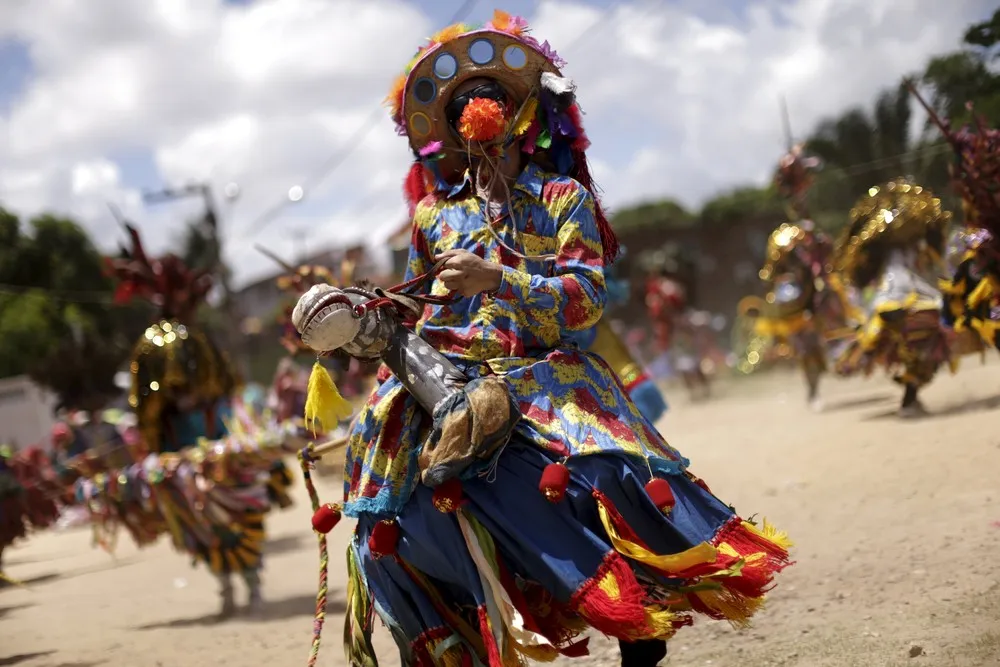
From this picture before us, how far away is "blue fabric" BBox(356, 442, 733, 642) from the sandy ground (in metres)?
1.11

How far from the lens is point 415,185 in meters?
3.76

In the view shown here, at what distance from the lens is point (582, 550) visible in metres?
2.96

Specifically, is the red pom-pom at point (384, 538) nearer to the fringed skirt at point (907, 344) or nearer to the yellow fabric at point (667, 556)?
the yellow fabric at point (667, 556)

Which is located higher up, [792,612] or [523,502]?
[523,502]

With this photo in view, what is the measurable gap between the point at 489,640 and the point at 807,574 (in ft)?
8.98

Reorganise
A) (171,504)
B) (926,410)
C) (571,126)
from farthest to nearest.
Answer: (926,410)
(171,504)
(571,126)

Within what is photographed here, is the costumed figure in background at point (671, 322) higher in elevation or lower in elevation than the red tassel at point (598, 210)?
lower

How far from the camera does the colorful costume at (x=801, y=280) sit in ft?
36.3

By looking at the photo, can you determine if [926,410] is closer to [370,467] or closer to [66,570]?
[370,467]

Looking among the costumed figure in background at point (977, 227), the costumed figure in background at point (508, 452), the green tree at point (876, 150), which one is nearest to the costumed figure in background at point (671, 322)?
the green tree at point (876, 150)

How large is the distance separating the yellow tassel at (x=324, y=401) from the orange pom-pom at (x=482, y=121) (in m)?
0.86

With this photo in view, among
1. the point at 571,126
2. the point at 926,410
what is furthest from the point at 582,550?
the point at 926,410

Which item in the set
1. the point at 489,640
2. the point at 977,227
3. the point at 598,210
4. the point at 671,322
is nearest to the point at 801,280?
the point at 977,227

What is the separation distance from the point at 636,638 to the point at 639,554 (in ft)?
0.74
